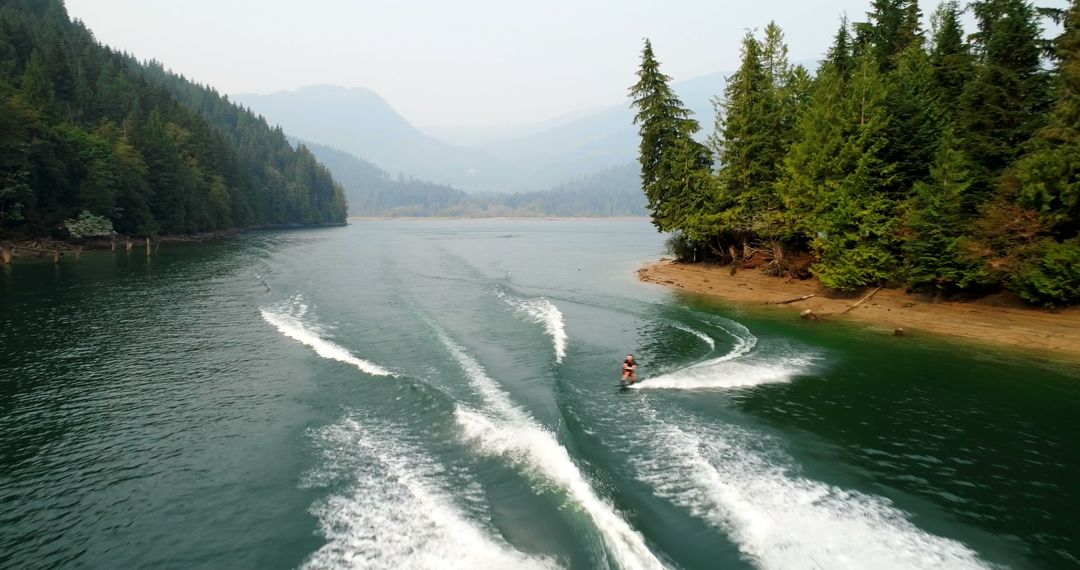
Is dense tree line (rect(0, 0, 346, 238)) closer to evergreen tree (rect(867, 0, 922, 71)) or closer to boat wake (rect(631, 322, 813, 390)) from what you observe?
boat wake (rect(631, 322, 813, 390))

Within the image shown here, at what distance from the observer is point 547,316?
3606cm

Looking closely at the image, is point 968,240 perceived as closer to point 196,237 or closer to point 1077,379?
point 1077,379

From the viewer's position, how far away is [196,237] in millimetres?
101188

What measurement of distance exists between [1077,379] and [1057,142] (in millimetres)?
13222

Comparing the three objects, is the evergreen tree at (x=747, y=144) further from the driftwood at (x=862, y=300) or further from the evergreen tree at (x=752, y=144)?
the driftwood at (x=862, y=300)

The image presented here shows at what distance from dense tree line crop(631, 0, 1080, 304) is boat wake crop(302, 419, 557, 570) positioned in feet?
106

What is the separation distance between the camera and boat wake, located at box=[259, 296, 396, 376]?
25062 mm

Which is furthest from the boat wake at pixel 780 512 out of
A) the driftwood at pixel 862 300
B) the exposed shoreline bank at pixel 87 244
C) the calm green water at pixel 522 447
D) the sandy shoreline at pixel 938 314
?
the exposed shoreline bank at pixel 87 244

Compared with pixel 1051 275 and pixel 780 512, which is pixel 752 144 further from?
pixel 780 512

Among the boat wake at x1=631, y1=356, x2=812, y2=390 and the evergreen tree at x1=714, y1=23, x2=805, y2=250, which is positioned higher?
the evergreen tree at x1=714, y1=23, x2=805, y2=250

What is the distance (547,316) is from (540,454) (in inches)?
792

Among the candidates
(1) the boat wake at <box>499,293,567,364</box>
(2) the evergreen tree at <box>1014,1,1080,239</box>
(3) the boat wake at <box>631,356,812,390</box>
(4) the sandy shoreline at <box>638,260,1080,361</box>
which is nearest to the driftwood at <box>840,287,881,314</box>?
(4) the sandy shoreline at <box>638,260,1080,361</box>

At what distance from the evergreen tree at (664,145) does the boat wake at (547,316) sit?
21.2 meters

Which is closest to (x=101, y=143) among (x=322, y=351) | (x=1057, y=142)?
(x=322, y=351)
